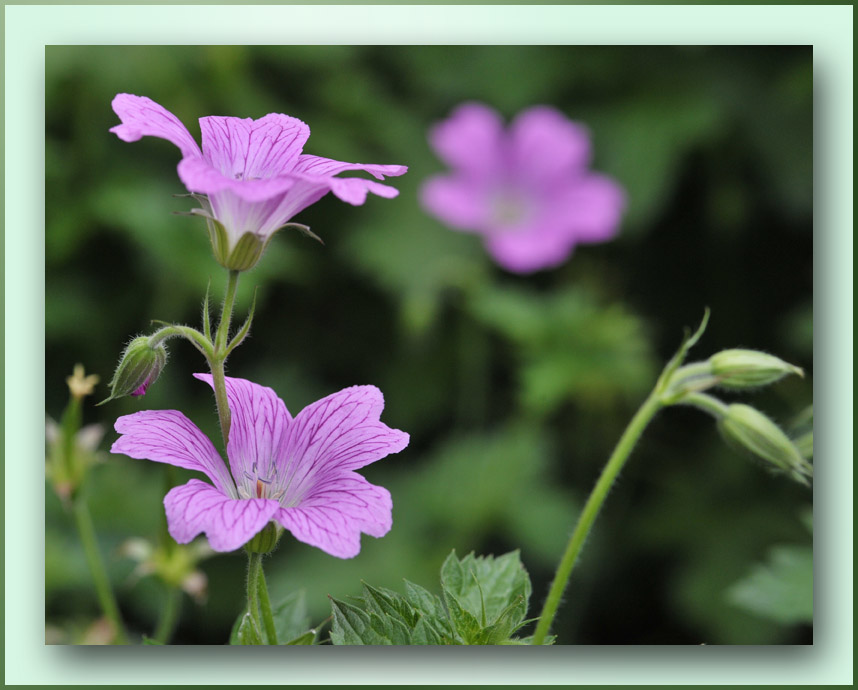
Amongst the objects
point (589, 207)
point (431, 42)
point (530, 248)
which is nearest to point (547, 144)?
point (589, 207)

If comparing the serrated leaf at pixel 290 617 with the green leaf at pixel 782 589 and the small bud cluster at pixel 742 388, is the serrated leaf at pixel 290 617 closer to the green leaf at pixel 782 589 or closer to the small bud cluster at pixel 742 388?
the small bud cluster at pixel 742 388


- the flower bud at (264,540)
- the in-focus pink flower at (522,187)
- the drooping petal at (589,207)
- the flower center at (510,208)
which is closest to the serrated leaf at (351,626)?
the flower bud at (264,540)

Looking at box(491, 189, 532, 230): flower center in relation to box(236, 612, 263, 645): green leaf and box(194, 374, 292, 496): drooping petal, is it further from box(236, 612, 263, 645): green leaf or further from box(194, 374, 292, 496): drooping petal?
box(236, 612, 263, 645): green leaf

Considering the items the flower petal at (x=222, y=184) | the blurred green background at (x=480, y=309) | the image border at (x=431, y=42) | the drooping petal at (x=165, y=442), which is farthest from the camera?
the blurred green background at (x=480, y=309)

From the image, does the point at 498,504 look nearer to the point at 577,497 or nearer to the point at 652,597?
the point at 577,497

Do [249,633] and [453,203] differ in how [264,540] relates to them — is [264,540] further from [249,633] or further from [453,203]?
[453,203]

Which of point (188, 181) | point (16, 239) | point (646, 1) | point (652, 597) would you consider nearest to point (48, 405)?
point (16, 239)

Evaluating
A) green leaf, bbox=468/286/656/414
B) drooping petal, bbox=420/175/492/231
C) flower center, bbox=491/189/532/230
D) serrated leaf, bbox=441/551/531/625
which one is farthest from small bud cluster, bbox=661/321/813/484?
flower center, bbox=491/189/532/230
